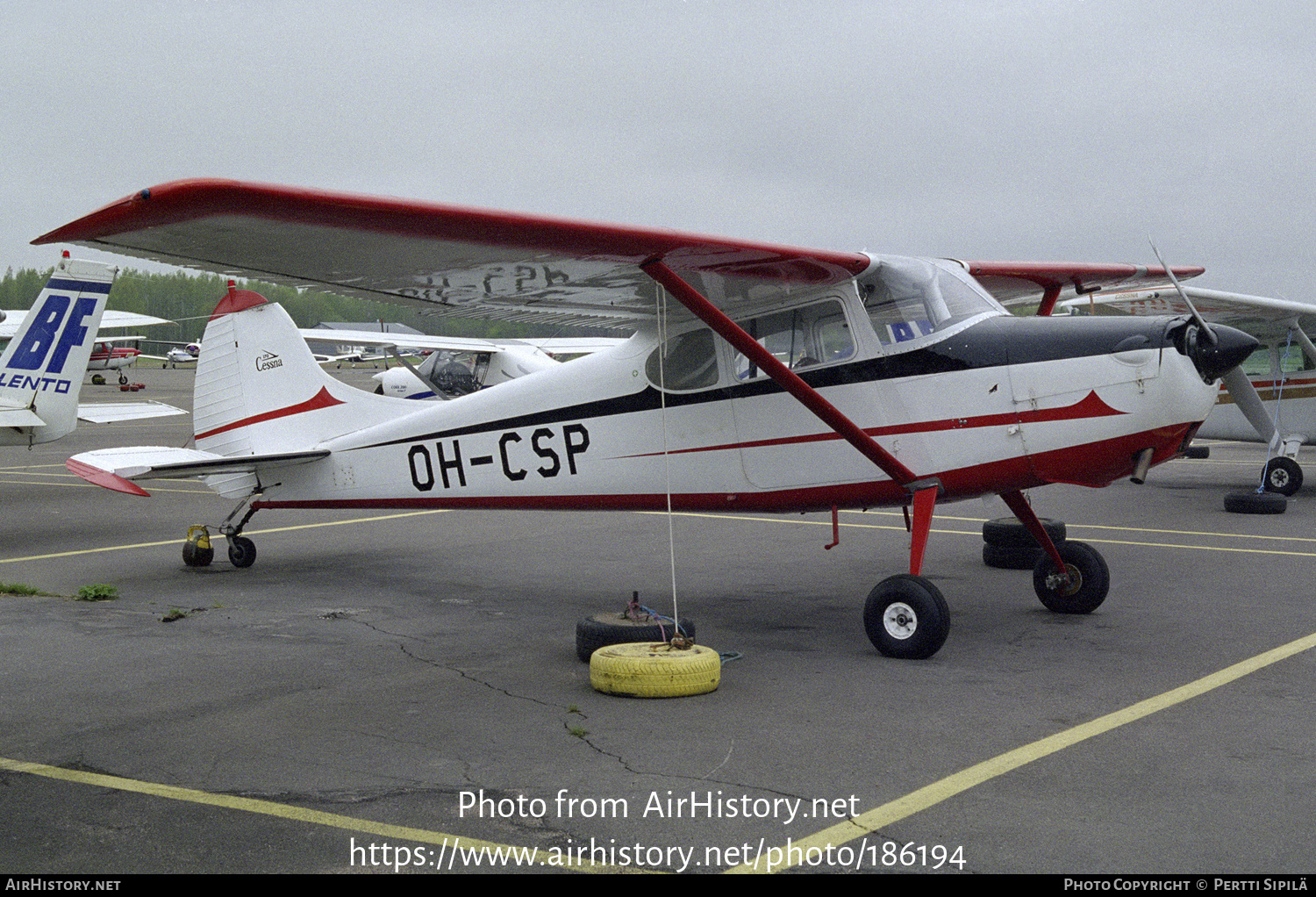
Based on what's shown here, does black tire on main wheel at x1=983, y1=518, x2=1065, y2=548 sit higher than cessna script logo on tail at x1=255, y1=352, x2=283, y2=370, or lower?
lower

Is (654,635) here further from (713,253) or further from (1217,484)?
(1217,484)

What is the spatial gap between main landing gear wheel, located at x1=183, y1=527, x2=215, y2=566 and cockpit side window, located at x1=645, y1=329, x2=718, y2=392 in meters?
5.18

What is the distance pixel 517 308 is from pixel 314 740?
12.4 feet

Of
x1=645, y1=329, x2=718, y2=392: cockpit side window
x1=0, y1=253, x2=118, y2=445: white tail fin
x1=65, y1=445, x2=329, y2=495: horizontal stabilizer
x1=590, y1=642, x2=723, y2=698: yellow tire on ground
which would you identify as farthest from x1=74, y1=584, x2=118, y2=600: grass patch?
x1=0, y1=253, x2=118, y2=445: white tail fin

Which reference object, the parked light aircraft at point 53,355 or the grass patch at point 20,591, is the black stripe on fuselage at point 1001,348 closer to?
the grass patch at point 20,591

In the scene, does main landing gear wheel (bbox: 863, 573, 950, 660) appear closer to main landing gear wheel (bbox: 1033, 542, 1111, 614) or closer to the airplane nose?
main landing gear wheel (bbox: 1033, 542, 1111, 614)

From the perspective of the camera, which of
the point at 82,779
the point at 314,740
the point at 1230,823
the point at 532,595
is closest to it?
the point at 1230,823

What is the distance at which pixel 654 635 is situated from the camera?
6.62m

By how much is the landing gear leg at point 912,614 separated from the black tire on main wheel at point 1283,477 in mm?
11257

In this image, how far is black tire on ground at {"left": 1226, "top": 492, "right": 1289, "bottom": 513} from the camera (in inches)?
545

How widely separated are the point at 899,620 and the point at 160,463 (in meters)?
6.46

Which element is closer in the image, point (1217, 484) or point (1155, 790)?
point (1155, 790)

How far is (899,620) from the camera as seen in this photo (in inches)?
264

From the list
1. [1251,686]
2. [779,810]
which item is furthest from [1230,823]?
[1251,686]
